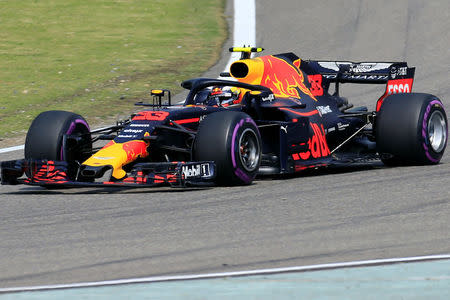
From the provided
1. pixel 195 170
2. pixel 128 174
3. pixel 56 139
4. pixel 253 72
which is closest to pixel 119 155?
pixel 128 174

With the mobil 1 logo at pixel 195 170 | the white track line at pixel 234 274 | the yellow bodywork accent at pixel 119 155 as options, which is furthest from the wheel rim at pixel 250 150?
the white track line at pixel 234 274

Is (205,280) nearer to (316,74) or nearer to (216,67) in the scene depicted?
(316,74)

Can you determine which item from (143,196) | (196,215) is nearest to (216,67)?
(143,196)

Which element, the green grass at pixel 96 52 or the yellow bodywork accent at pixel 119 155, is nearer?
the yellow bodywork accent at pixel 119 155

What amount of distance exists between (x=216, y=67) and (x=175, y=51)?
2.19 m

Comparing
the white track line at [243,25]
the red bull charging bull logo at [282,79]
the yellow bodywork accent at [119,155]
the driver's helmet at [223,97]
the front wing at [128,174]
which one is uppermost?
the white track line at [243,25]

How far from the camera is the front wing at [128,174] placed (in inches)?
342

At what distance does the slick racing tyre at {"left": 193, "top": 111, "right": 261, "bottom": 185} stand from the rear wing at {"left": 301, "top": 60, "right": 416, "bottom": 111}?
94.9 inches

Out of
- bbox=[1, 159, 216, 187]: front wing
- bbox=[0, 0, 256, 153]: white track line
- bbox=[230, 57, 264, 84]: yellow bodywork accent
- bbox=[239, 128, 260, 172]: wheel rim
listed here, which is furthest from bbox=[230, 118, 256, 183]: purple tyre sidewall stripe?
bbox=[0, 0, 256, 153]: white track line

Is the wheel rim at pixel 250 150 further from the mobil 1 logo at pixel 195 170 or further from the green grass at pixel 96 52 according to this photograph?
→ the green grass at pixel 96 52

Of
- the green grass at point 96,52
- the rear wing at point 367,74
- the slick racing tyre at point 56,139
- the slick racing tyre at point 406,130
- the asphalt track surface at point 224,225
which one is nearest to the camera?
the asphalt track surface at point 224,225

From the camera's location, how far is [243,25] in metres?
22.1

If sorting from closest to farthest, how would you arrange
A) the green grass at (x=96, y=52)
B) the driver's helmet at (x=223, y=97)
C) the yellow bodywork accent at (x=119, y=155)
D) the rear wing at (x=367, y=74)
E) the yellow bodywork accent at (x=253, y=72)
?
the yellow bodywork accent at (x=119, y=155) < the driver's helmet at (x=223, y=97) < the yellow bodywork accent at (x=253, y=72) < the rear wing at (x=367, y=74) < the green grass at (x=96, y=52)

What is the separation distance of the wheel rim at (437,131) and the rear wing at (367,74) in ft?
3.08
